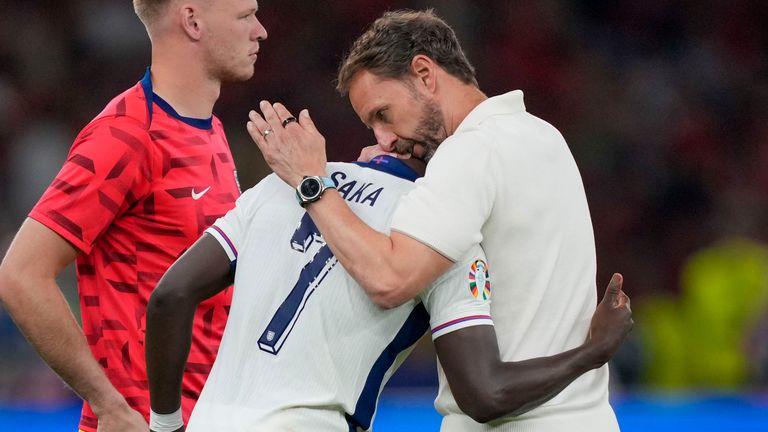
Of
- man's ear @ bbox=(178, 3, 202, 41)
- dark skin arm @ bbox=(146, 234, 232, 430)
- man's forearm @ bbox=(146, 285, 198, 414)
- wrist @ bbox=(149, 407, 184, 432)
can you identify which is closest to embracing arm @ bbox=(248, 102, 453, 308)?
dark skin arm @ bbox=(146, 234, 232, 430)

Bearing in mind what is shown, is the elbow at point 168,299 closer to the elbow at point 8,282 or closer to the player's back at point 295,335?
the player's back at point 295,335

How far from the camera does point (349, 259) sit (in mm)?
2395

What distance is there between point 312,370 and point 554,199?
662 mm

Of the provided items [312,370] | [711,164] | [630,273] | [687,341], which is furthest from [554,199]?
[711,164]

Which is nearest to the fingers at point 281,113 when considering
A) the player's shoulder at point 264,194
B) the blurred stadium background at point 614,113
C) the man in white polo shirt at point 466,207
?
the man in white polo shirt at point 466,207

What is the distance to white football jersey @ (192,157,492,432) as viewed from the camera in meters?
2.38

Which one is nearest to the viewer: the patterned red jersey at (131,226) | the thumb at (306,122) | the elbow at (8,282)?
the thumb at (306,122)

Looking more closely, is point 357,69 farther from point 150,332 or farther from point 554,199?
point 150,332

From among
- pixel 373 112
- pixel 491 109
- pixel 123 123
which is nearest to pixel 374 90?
pixel 373 112

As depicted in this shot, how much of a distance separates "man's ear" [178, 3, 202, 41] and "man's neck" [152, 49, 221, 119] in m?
0.07

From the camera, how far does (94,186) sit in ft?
9.59

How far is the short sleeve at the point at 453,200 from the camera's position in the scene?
2398 millimetres

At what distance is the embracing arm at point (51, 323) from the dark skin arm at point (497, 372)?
916 millimetres

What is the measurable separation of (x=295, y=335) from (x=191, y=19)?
1.28 meters
